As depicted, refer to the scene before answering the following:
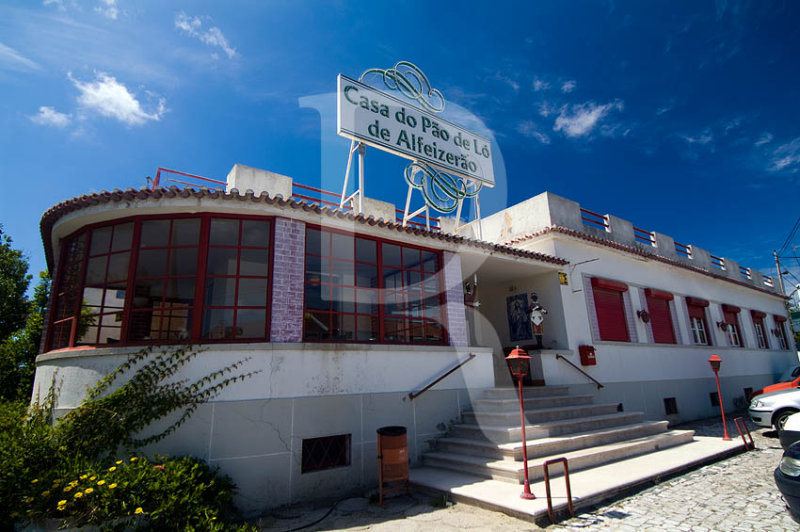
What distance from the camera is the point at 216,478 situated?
530cm

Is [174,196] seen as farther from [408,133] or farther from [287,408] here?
[408,133]

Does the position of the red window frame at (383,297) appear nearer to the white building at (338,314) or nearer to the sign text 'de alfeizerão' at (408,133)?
the white building at (338,314)

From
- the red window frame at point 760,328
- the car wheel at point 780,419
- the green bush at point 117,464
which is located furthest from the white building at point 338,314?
the red window frame at point 760,328

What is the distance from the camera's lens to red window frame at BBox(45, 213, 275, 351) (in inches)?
237

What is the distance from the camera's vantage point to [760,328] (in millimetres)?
19281

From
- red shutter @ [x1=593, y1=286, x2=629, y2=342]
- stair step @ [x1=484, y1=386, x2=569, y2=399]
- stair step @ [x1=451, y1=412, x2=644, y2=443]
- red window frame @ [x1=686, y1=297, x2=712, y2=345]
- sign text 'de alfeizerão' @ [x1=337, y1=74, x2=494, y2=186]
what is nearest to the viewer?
stair step @ [x1=451, y1=412, x2=644, y2=443]

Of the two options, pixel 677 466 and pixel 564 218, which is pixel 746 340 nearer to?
pixel 564 218

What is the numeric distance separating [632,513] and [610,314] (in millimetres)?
8042

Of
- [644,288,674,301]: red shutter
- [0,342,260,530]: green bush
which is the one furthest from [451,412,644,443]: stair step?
[644,288,674,301]: red shutter

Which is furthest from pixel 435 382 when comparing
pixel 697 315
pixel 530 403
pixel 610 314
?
pixel 697 315

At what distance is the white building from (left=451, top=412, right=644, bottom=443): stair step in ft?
1.74

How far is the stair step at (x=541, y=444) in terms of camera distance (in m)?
6.34

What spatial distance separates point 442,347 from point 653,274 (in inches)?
388

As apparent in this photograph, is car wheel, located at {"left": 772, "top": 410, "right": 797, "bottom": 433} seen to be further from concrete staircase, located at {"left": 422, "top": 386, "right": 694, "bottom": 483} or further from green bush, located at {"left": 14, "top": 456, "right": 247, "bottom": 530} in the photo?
green bush, located at {"left": 14, "top": 456, "right": 247, "bottom": 530}
